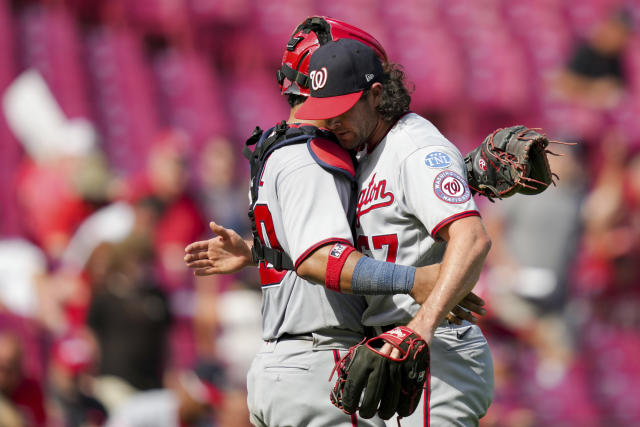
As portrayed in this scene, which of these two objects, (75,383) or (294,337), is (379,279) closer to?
(294,337)

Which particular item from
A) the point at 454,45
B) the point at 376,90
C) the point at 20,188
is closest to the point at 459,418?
the point at 376,90

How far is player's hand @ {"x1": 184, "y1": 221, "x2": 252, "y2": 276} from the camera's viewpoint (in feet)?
10.4

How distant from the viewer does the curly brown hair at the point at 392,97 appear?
9.05 feet

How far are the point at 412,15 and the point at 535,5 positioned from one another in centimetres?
156

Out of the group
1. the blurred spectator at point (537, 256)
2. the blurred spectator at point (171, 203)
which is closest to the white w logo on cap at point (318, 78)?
the blurred spectator at point (171, 203)

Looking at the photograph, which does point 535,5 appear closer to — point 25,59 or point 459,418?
point 25,59

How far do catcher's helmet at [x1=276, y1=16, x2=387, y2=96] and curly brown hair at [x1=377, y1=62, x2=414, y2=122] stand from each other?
8 cm

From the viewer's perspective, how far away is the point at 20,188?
23.0 ft

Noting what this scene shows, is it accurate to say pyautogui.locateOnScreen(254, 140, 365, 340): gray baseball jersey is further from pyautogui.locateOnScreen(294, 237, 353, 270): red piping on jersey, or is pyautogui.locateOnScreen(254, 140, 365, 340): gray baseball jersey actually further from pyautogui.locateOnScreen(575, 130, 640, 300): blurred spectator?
pyautogui.locateOnScreen(575, 130, 640, 300): blurred spectator

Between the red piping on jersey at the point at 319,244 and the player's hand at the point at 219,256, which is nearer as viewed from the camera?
the red piping on jersey at the point at 319,244

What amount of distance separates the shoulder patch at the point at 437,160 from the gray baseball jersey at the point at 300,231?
246mm

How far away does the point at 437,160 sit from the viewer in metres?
2.57

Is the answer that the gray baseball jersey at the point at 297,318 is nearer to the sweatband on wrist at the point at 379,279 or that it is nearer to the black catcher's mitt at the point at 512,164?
the sweatband on wrist at the point at 379,279

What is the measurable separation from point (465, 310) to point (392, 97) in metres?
0.62
